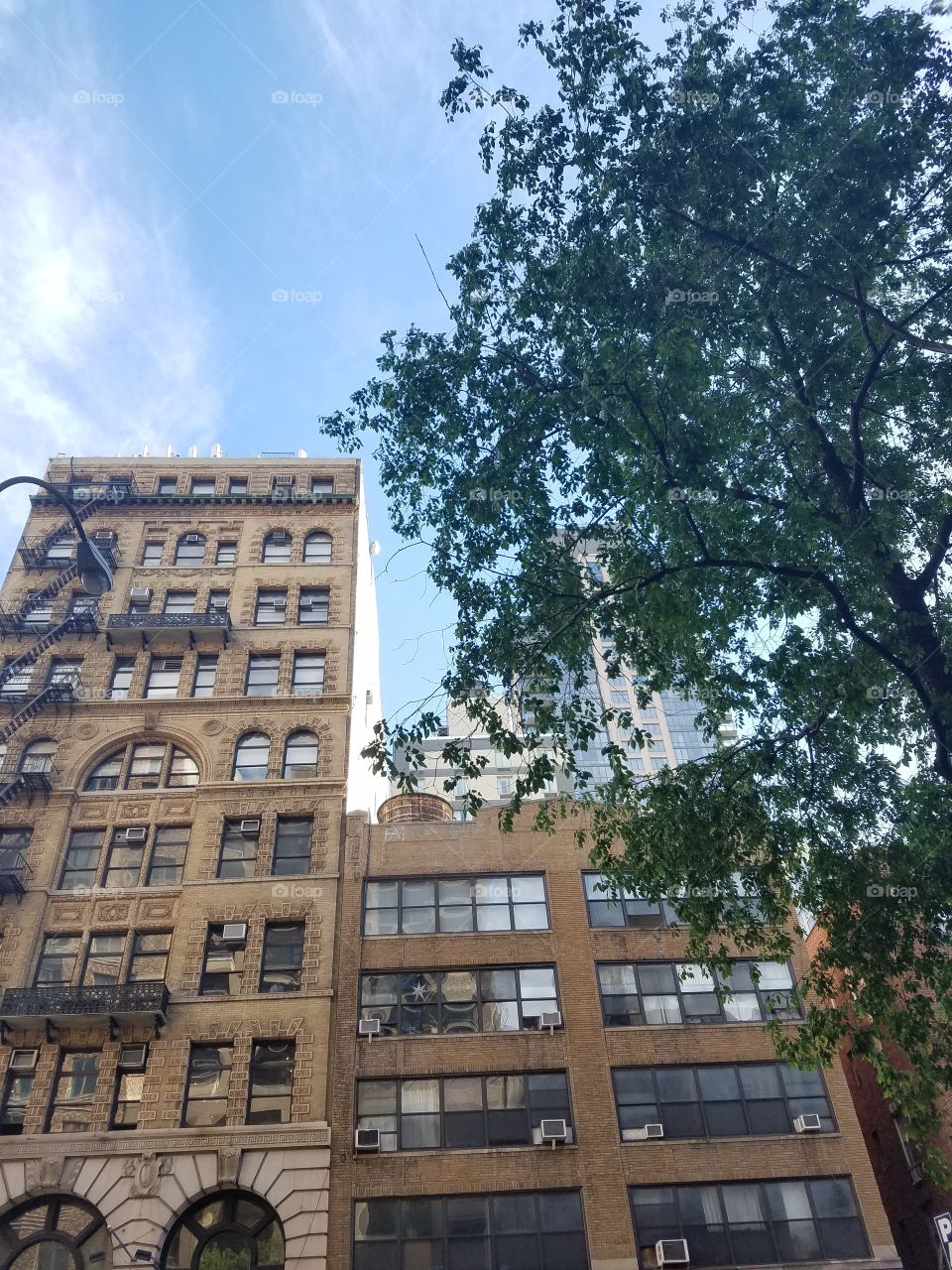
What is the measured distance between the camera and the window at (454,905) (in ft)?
90.0

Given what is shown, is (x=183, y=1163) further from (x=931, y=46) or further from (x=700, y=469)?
→ (x=931, y=46)

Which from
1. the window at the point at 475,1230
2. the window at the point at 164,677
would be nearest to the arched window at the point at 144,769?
the window at the point at 164,677

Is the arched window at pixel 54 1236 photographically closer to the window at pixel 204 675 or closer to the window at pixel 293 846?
the window at pixel 293 846

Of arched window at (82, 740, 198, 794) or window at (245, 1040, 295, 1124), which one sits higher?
arched window at (82, 740, 198, 794)

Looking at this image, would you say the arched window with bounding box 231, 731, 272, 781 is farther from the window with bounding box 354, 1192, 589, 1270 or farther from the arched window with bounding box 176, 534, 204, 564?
the window with bounding box 354, 1192, 589, 1270

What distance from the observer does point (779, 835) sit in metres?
15.3

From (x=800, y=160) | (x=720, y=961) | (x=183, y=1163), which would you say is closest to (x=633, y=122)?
(x=800, y=160)

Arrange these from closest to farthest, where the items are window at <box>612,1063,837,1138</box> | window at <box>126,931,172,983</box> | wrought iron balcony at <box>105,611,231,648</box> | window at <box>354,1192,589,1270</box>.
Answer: window at <box>354,1192,589,1270</box>
window at <box>612,1063,837,1138</box>
window at <box>126,931,172,983</box>
wrought iron balcony at <box>105,611,231,648</box>

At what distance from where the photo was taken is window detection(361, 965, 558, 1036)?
25.6 metres

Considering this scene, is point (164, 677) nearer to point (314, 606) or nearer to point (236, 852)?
point (314, 606)

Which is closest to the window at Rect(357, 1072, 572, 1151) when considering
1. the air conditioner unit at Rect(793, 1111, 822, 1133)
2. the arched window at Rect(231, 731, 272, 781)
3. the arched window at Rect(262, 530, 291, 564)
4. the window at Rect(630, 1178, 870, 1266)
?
the window at Rect(630, 1178, 870, 1266)

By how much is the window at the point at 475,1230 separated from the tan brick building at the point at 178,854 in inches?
54.9

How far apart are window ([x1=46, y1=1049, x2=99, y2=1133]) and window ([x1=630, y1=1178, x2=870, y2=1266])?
13.2 metres

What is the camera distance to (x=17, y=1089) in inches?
950
